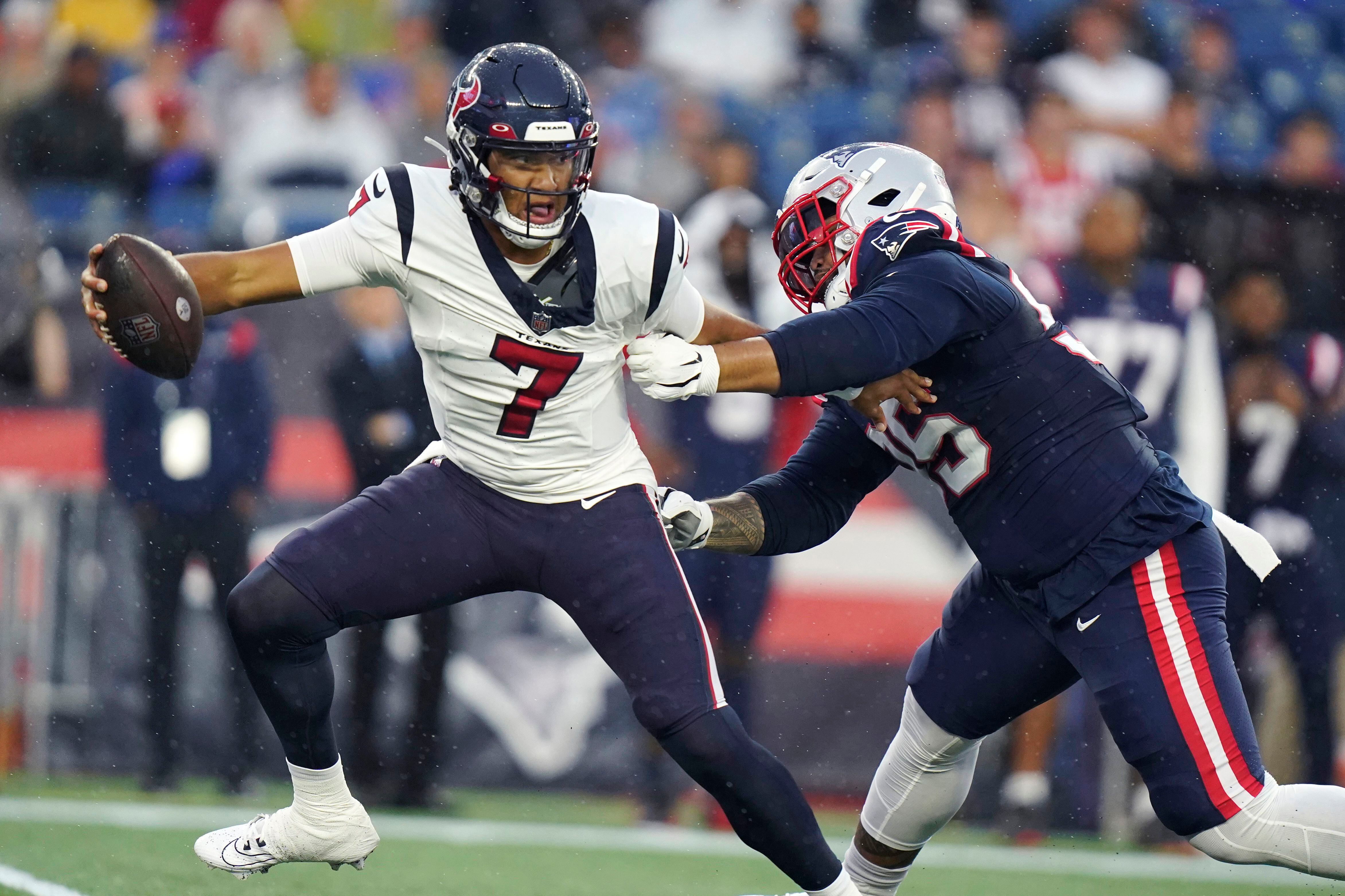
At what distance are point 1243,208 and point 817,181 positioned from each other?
357 centimetres

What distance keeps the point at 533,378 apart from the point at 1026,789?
309 centimetres

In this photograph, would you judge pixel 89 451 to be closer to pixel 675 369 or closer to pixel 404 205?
pixel 404 205

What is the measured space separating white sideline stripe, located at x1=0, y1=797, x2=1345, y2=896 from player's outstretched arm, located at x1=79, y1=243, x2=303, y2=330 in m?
2.46

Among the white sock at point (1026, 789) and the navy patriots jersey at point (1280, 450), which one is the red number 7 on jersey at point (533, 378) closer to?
the white sock at point (1026, 789)

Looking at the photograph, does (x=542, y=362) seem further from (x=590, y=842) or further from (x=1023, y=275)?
(x=1023, y=275)

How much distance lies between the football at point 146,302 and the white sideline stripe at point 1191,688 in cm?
195

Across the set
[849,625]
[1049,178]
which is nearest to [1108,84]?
[1049,178]

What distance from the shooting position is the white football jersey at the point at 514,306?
10.5ft

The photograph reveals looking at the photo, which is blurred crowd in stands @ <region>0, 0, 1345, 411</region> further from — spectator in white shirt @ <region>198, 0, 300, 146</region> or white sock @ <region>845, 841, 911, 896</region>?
white sock @ <region>845, 841, 911, 896</region>

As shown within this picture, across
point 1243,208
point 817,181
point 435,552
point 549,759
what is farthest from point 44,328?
point 1243,208

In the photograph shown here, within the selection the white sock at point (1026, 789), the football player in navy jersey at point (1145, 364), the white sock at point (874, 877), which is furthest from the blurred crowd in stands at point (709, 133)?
the white sock at point (874, 877)

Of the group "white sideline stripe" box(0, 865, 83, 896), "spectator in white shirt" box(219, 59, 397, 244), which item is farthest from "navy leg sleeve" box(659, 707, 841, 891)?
"spectator in white shirt" box(219, 59, 397, 244)

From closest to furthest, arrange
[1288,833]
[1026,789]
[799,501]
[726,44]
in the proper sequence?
[1288,833] → [799,501] → [1026,789] → [726,44]

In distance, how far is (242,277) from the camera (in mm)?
3080
